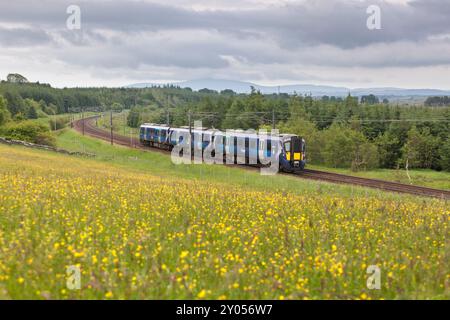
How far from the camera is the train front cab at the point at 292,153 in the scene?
39.2 metres

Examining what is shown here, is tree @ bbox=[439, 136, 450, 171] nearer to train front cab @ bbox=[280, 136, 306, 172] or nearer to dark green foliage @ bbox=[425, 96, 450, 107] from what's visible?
train front cab @ bbox=[280, 136, 306, 172]

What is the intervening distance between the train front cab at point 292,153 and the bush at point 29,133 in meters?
38.6

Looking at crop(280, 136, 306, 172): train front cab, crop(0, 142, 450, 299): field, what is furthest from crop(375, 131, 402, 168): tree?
crop(0, 142, 450, 299): field

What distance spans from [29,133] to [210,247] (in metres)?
62.7

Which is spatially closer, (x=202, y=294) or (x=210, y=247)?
(x=202, y=294)

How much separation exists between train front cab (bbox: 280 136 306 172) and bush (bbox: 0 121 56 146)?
38619 millimetres

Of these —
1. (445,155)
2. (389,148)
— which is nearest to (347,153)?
(445,155)

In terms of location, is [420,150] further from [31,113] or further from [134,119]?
[31,113]

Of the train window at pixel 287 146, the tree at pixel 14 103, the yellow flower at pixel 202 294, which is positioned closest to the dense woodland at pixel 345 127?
the train window at pixel 287 146

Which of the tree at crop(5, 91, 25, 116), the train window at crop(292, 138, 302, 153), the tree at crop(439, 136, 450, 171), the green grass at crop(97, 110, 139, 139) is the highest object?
the tree at crop(5, 91, 25, 116)

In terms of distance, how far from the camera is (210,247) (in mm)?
8398

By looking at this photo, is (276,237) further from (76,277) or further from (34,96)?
(34,96)

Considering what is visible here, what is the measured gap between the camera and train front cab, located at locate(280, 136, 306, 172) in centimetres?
3919

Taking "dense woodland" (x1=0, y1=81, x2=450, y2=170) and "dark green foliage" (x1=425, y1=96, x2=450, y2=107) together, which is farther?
"dark green foliage" (x1=425, y1=96, x2=450, y2=107)
